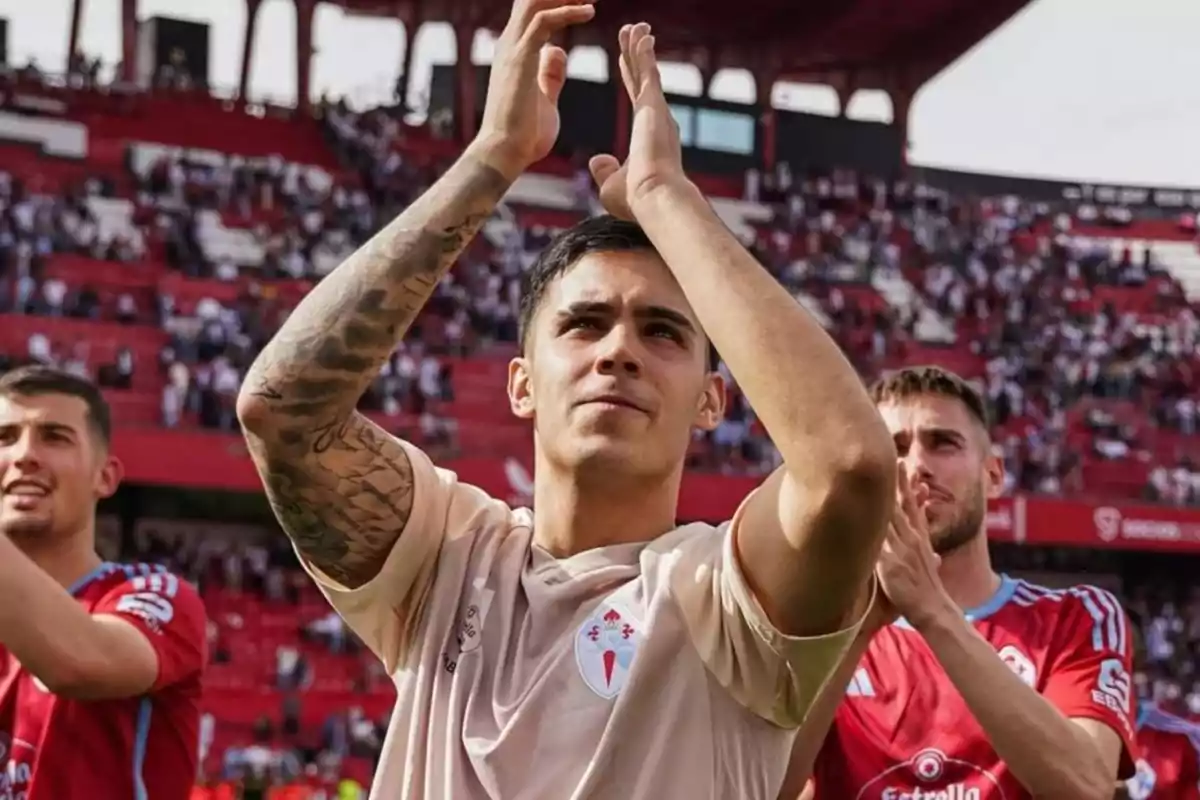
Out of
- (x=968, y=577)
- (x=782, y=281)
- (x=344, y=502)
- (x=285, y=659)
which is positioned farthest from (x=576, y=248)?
(x=782, y=281)

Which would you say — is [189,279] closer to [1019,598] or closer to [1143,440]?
[1143,440]

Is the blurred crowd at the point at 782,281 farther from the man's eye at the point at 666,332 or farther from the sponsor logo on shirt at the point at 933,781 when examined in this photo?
the man's eye at the point at 666,332

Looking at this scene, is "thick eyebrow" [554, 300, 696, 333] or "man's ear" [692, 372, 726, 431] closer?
"thick eyebrow" [554, 300, 696, 333]

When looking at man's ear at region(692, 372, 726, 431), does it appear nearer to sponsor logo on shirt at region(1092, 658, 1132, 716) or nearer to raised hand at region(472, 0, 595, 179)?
raised hand at region(472, 0, 595, 179)

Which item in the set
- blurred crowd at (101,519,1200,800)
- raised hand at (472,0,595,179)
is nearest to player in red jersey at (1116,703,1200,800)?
raised hand at (472,0,595,179)

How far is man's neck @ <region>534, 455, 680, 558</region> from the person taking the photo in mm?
3025

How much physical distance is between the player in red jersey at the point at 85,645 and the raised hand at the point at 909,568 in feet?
5.75

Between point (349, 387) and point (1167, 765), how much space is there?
381 cm

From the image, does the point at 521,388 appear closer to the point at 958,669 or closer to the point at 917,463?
the point at 958,669

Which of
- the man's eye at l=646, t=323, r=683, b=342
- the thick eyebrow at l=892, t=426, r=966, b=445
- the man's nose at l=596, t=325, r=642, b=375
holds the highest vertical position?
the man's eye at l=646, t=323, r=683, b=342

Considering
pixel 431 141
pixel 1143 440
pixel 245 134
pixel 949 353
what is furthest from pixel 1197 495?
pixel 245 134

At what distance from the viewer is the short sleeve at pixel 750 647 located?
9.11 ft

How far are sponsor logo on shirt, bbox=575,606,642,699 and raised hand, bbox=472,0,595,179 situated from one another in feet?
2.48

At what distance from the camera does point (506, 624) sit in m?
2.97
